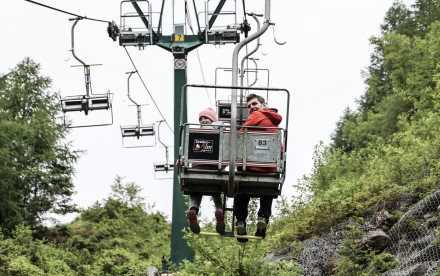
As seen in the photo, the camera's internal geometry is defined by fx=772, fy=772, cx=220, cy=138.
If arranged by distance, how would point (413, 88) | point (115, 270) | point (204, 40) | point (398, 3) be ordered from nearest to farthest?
point (204, 40)
point (115, 270)
point (413, 88)
point (398, 3)

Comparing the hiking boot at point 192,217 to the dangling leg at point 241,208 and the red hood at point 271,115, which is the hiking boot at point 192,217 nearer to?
the dangling leg at point 241,208

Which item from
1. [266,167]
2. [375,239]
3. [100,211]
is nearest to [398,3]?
[100,211]

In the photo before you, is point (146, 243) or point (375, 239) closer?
point (375, 239)

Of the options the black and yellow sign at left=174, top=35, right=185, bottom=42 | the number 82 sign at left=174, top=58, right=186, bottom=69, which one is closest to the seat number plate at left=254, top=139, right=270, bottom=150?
the black and yellow sign at left=174, top=35, right=185, bottom=42

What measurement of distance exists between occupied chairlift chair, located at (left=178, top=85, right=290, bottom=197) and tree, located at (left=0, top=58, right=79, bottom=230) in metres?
27.9

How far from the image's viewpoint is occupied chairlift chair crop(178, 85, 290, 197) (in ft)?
34.3

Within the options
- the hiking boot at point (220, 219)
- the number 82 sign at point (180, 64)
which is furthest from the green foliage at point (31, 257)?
the hiking boot at point (220, 219)

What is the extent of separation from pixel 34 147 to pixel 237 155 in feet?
100

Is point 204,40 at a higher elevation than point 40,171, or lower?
higher

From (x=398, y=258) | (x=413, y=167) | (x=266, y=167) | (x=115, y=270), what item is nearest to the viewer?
(x=266, y=167)

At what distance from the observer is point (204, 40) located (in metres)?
26.5

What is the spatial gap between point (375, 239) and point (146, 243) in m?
20.5

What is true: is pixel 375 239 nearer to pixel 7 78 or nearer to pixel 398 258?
pixel 398 258

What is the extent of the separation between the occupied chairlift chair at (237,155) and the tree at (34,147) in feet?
91.6
